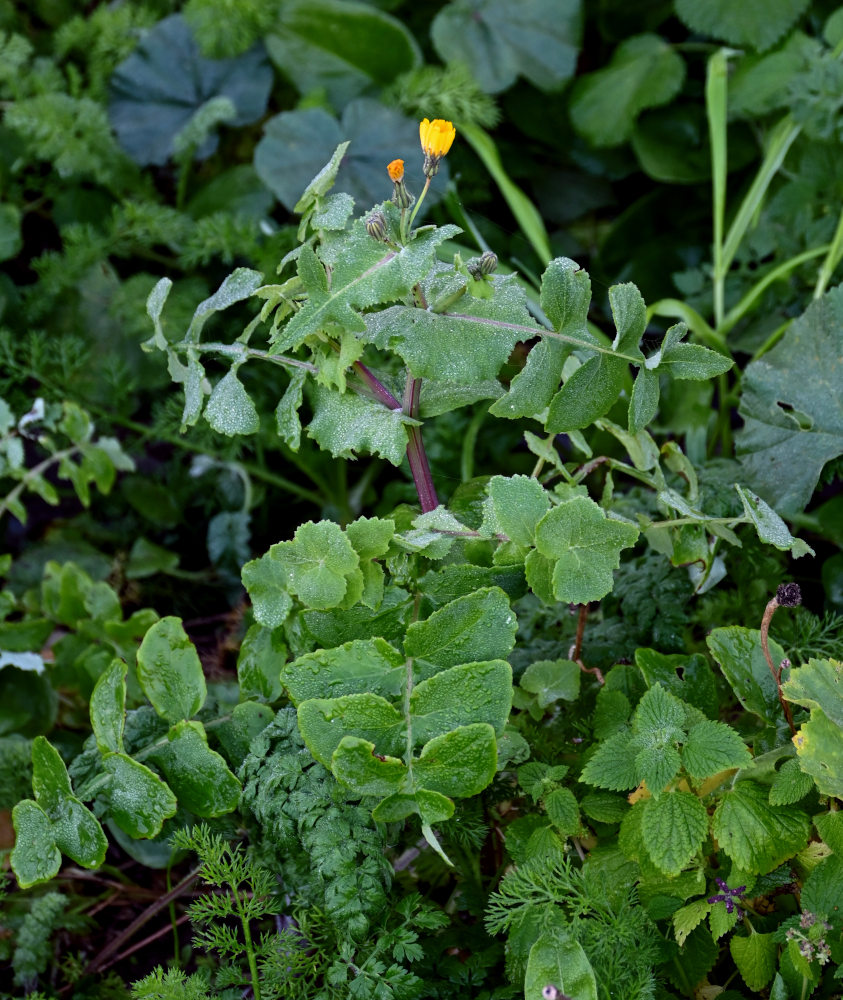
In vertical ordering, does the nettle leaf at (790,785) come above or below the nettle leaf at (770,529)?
below

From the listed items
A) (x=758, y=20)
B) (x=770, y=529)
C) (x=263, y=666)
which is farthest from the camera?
(x=758, y=20)

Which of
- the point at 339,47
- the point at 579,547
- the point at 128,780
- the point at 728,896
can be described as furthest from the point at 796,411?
the point at 339,47

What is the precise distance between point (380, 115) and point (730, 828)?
126 centimetres

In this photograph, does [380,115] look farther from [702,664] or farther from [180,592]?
[702,664]

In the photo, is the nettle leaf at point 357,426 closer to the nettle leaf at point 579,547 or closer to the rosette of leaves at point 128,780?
the nettle leaf at point 579,547

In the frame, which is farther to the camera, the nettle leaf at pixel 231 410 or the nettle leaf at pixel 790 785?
the nettle leaf at pixel 231 410

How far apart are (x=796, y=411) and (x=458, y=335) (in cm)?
50

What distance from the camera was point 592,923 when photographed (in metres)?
0.64

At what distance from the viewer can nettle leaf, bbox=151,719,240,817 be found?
0.72 metres

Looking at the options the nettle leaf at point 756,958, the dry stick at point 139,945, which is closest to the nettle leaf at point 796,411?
the nettle leaf at point 756,958

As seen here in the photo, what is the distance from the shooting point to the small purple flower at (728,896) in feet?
2.11

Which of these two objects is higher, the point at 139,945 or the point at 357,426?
the point at 357,426

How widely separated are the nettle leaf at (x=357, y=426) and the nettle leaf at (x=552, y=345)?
0.08m

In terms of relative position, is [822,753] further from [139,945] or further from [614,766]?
[139,945]
